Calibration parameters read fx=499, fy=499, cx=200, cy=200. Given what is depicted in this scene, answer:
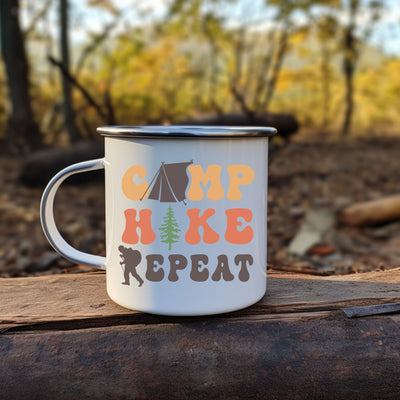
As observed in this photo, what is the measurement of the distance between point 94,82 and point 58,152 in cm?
680

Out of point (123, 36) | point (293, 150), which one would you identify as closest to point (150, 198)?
point (293, 150)

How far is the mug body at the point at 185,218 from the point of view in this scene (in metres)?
0.97

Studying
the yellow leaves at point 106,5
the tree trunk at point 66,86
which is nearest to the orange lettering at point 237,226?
the tree trunk at point 66,86

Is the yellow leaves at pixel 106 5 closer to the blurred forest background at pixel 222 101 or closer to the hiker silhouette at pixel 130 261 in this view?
the blurred forest background at pixel 222 101

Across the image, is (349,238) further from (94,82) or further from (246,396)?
(94,82)

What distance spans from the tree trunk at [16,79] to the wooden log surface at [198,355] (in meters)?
6.06

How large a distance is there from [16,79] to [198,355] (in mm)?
6364

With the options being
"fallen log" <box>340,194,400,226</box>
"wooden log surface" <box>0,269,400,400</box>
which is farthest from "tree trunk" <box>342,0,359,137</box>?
"wooden log surface" <box>0,269,400,400</box>

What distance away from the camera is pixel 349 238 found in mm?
3570

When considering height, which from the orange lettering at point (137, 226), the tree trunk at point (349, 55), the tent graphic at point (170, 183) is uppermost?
the tree trunk at point (349, 55)

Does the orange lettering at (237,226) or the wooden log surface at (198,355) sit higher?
the orange lettering at (237,226)

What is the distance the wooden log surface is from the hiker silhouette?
111mm

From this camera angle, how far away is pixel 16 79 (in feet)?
21.6

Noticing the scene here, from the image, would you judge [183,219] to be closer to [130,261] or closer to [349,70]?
[130,261]
